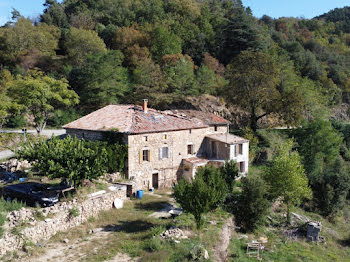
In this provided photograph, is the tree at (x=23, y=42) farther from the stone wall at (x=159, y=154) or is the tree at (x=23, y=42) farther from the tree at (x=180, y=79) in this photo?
the stone wall at (x=159, y=154)

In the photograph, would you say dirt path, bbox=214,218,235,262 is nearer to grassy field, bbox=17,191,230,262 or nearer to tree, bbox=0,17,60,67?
grassy field, bbox=17,191,230,262

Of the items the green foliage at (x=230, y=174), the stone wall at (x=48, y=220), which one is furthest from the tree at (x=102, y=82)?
the stone wall at (x=48, y=220)

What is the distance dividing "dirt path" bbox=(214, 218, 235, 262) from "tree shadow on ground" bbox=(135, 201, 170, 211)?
4.57 metres

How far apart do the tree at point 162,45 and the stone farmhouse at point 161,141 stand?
24975 millimetres

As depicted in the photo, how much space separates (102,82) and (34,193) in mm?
23265

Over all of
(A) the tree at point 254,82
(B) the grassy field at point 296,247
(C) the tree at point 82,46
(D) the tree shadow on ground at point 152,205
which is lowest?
(B) the grassy field at point 296,247

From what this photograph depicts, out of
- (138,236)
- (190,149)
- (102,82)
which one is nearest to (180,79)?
(102,82)

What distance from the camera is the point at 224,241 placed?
17141 millimetres

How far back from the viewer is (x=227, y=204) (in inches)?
886

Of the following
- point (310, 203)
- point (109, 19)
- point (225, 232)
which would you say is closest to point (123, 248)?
point (225, 232)

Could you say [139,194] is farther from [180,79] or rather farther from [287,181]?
[180,79]

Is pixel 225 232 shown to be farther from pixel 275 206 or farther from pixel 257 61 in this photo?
pixel 257 61

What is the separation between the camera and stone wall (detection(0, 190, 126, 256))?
47.0 ft

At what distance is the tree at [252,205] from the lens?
20.3m
